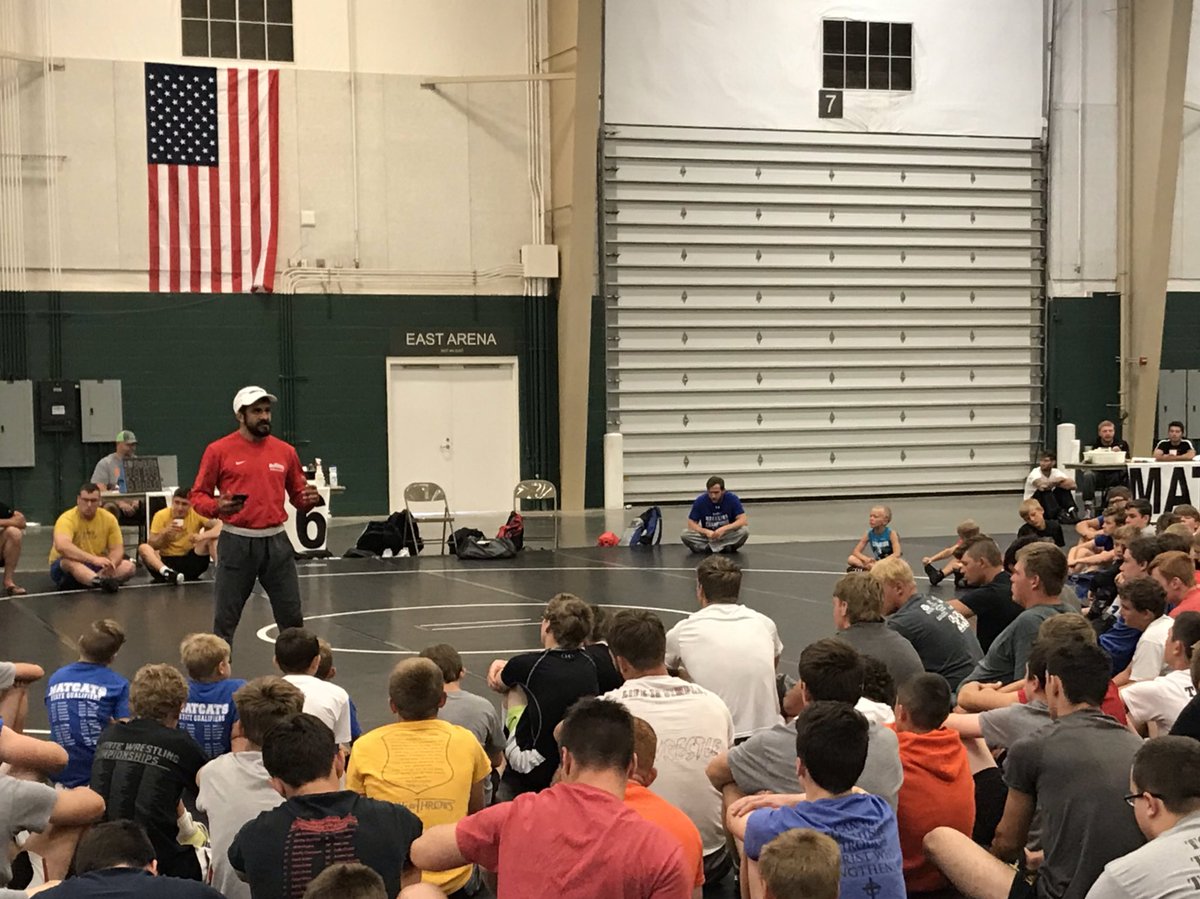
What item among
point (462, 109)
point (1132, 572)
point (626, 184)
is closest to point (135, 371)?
point (462, 109)

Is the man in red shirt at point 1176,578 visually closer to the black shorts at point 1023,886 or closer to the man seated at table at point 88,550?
the black shorts at point 1023,886

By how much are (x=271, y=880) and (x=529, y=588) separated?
10418 millimetres

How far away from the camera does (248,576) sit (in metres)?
9.23

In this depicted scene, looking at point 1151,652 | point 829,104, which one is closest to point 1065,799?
point 1151,652

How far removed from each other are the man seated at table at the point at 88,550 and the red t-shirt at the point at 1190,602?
35.2 feet

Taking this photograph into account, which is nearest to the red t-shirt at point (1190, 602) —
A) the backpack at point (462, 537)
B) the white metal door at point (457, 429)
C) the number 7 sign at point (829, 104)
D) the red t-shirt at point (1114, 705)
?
the red t-shirt at point (1114, 705)

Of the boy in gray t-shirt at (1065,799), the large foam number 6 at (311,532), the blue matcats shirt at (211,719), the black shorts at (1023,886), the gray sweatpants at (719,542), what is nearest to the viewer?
the boy in gray t-shirt at (1065,799)

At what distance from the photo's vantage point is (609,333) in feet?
80.6


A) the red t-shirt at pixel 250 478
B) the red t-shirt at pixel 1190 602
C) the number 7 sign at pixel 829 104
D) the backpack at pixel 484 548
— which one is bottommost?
the backpack at pixel 484 548

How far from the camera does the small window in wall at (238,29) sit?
A: 22.3 metres

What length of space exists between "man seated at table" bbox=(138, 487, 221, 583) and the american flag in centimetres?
800

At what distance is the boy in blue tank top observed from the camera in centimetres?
1423

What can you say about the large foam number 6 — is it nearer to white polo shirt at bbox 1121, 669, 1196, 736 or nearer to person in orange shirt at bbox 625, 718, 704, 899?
white polo shirt at bbox 1121, 669, 1196, 736

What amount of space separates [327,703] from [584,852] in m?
2.39
